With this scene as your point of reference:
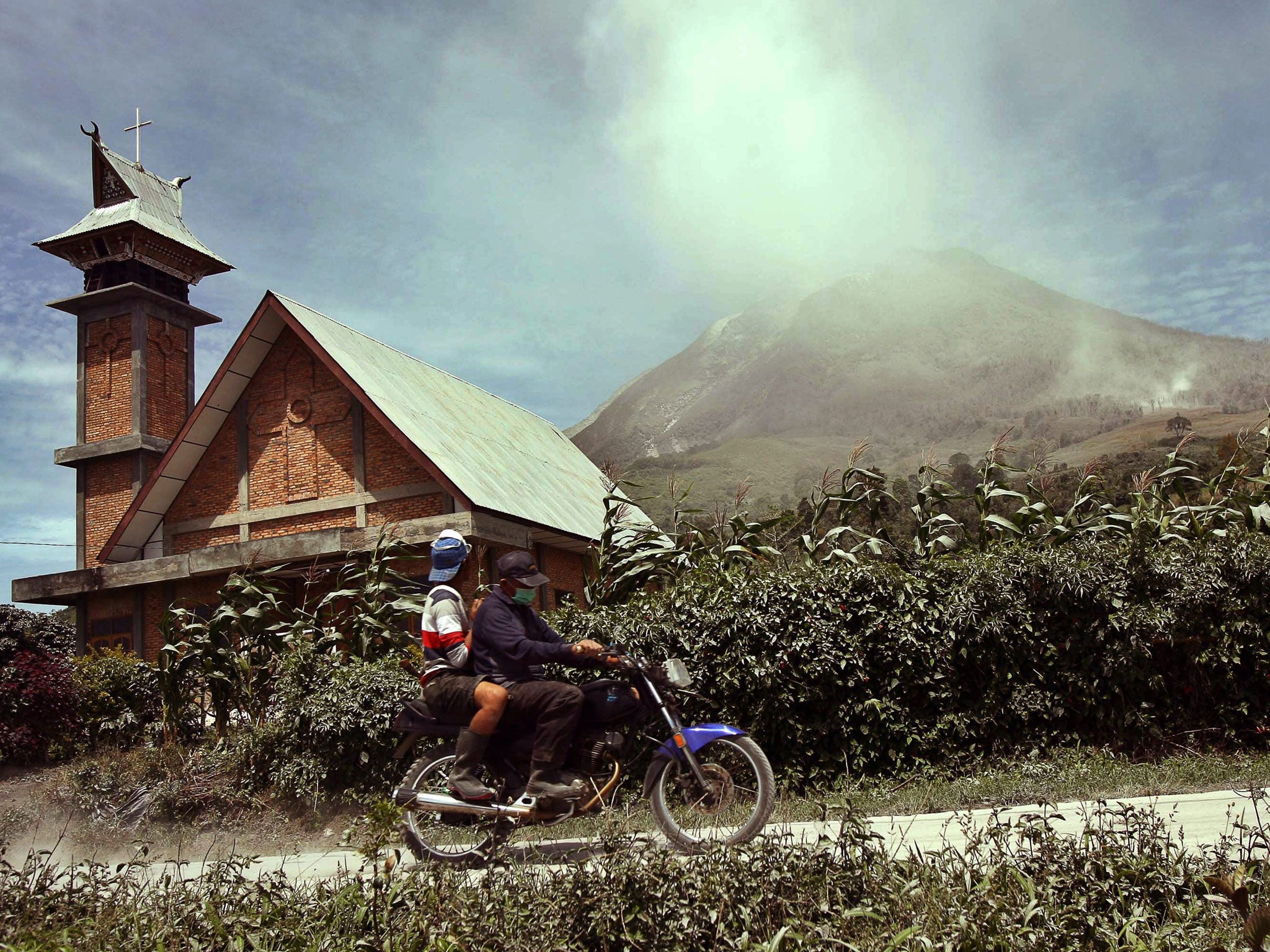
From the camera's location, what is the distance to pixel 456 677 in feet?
21.2

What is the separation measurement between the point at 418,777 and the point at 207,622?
5064mm

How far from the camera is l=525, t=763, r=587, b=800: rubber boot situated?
19.9ft

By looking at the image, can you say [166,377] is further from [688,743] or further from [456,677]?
[688,743]

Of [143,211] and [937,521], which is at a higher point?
[143,211]

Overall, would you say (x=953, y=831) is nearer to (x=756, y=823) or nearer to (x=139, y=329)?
(x=756, y=823)

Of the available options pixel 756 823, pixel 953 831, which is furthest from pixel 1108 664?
pixel 756 823

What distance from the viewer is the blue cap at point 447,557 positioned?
6.74 m

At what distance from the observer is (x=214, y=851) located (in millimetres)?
8344

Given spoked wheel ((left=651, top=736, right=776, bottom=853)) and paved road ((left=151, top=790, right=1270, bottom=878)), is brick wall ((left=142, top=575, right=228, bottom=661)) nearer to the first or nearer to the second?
paved road ((left=151, top=790, right=1270, bottom=878))

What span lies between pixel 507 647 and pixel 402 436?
34.7ft

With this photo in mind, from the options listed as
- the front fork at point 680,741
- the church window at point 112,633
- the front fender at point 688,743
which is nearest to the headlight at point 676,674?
the front fork at point 680,741

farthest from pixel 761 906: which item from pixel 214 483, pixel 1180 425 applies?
pixel 1180 425

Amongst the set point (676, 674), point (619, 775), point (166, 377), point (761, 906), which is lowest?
point (761, 906)

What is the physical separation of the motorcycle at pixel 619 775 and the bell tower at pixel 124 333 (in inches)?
881
